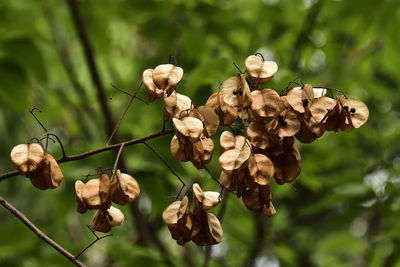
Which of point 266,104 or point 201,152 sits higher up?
point 266,104

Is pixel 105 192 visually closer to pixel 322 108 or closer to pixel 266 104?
pixel 266 104

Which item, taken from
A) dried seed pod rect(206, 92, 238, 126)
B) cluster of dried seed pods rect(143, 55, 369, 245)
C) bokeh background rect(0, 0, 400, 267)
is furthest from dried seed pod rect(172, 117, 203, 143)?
bokeh background rect(0, 0, 400, 267)

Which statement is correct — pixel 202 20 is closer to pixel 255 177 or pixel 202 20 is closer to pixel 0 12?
pixel 0 12

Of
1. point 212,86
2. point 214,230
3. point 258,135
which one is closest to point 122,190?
point 214,230

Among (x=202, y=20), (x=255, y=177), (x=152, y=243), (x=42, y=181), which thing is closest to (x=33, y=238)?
(x=152, y=243)

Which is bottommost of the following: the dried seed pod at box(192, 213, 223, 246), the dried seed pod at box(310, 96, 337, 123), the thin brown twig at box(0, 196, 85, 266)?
the dried seed pod at box(192, 213, 223, 246)

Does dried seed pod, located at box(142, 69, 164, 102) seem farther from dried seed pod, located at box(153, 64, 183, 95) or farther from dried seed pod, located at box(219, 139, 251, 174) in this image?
dried seed pod, located at box(219, 139, 251, 174)
